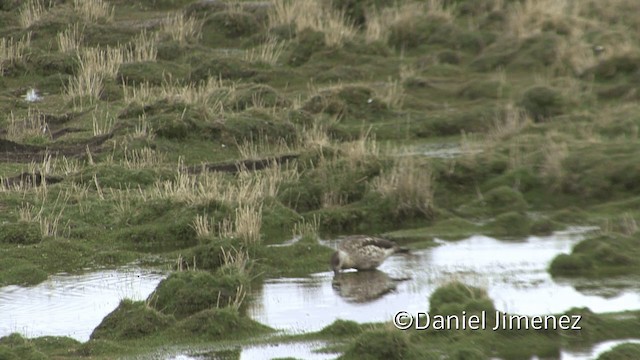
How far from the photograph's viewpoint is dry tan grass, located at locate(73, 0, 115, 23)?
34250 millimetres

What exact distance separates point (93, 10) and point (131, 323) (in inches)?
880

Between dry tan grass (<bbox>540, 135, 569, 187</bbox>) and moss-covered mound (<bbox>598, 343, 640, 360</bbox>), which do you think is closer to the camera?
moss-covered mound (<bbox>598, 343, 640, 360</bbox>)

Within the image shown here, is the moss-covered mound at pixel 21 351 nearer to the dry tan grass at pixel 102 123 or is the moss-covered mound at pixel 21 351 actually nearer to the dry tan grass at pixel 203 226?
the dry tan grass at pixel 203 226

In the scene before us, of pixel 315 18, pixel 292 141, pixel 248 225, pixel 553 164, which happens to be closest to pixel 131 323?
pixel 248 225

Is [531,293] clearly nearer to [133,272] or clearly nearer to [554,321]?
[554,321]

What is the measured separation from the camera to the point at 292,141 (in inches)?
955

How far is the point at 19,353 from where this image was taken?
11961 millimetres

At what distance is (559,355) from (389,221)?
7429 mm

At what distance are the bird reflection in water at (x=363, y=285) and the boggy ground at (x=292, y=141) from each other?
72cm

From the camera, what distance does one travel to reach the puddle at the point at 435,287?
47.2ft

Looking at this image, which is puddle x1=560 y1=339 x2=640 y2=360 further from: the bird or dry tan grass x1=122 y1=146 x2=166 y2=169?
dry tan grass x1=122 y1=146 x2=166 y2=169

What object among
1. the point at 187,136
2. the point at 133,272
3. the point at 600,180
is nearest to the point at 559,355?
the point at 133,272

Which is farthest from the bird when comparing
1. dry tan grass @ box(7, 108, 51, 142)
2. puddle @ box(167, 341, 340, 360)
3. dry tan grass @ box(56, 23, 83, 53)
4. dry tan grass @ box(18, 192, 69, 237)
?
dry tan grass @ box(56, 23, 83, 53)

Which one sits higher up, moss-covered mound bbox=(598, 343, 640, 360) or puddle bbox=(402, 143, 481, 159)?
moss-covered mound bbox=(598, 343, 640, 360)
